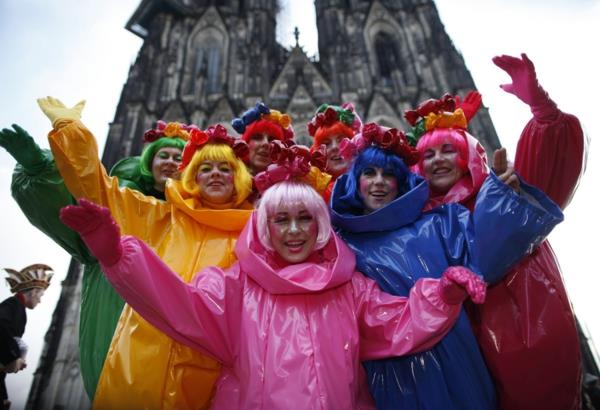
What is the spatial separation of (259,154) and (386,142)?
125 cm

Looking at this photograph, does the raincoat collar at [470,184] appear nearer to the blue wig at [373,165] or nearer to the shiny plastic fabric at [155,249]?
the blue wig at [373,165]

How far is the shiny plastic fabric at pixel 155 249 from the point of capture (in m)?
1.48

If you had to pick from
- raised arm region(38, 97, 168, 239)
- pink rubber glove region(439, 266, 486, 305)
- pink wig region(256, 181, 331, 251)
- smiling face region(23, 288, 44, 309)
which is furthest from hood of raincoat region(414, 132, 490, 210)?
smiling face region(23, 288, 44, 309)

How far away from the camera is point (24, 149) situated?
2.02m

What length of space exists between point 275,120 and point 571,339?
2504mm

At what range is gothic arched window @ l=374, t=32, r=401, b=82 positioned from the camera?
14.4 metres

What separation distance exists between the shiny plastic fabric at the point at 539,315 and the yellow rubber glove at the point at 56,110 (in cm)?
227

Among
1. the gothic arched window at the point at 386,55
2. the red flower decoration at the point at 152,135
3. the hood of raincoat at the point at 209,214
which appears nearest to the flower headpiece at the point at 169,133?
the red flower decoration at the point at 152,135

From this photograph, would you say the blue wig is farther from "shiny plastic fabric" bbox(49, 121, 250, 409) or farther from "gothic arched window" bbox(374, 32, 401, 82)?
"gothic arched window" bbox(374, 32, 401, 82)

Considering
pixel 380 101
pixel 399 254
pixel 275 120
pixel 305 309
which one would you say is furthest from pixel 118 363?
pixel 380 101

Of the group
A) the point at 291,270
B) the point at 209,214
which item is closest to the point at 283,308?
the point at 291,270

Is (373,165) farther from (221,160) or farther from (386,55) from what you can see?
(386,55)

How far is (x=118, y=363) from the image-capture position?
4.95 ft

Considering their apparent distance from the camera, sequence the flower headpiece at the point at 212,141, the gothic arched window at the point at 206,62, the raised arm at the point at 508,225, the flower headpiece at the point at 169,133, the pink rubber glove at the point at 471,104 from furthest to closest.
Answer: the gothic arched window at the point at 206,62, the flower headpiece at the point at 169,133, the pink rubber glove at the point at 471,104, the flower headpiece at the point at 212,141, the raised arm at the point at 508,225
